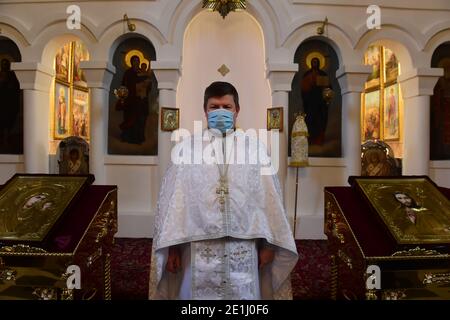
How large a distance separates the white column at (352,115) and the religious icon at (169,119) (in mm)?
3124

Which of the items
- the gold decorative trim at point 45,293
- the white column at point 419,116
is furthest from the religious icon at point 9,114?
the white column at point 419,116

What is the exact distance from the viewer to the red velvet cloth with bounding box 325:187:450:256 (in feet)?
7.49

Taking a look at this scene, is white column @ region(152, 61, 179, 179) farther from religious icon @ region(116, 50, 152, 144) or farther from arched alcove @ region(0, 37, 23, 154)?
arched alcove @ region(0, 37, 23, 154)

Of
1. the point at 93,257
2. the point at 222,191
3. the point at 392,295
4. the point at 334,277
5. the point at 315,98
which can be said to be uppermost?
the point at 315,98

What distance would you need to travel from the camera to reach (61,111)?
9.23 m

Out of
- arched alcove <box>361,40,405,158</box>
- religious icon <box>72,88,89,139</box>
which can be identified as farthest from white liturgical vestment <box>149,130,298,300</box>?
religious icon <box>72,88,89,139</box>

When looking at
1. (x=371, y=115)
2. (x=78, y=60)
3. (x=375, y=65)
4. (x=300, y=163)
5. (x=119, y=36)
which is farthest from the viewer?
(x=78, y=60)

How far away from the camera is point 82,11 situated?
6.48m

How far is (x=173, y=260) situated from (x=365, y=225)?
54.6 inches

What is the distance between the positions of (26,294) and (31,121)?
5.09 meters

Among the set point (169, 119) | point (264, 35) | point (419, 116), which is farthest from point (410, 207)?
point (264, 35)

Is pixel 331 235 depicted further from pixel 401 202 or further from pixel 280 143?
pixel 280 143

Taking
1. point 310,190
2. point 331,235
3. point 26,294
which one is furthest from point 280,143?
point 26,294

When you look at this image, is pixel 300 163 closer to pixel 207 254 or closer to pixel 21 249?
pixel 207 254
